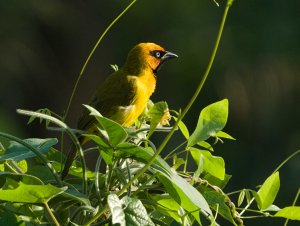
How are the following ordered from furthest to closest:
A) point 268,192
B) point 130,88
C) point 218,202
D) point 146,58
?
point 146,58, point 130,88, point 268,192, point 218,202

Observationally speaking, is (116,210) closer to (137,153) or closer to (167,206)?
(137,153)

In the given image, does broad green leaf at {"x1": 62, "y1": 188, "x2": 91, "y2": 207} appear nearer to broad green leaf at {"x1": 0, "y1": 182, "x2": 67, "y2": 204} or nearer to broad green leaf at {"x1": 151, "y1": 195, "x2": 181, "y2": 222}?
broad green leaf at {"x1": 0, "y1": 182, "x2": 67, "y2": 204}

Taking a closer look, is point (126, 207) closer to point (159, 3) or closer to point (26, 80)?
point (26, 80)

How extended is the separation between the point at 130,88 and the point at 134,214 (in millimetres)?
1818

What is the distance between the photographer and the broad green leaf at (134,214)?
144 centimetres

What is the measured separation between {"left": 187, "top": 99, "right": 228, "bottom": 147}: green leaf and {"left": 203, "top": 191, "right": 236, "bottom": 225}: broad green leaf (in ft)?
0.32

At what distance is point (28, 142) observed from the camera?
1658 millimetres

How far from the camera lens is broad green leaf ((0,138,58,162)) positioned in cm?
158

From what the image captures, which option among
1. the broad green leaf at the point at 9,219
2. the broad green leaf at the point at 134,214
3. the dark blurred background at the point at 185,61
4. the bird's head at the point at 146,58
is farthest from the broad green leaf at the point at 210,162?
the dark blurred background at the point at 185,61

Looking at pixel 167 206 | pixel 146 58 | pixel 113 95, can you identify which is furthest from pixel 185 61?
pixel 167 206

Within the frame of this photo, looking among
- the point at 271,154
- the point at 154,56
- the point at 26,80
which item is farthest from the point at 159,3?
the point at 154,56

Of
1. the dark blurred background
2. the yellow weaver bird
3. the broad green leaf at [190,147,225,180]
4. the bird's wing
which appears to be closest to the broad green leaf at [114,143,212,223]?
the broad green leaf at [190,147,225,180]

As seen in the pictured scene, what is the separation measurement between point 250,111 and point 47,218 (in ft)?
25.0

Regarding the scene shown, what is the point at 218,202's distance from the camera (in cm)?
164
